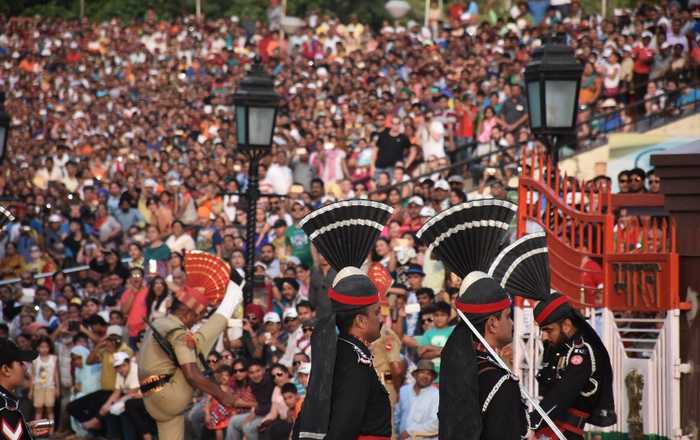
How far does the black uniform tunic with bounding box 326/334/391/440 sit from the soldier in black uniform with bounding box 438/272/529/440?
0.47 m

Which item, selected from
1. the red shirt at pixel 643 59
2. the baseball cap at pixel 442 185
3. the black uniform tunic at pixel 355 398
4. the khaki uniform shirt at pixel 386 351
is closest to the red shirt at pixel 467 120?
the red shirt at pixel 643 59

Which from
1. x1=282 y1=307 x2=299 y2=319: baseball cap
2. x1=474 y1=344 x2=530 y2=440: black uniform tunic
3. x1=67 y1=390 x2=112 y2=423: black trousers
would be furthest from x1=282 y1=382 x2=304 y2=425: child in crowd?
x1=474 y1=344 x2=530 y2=440: black uniform tunic

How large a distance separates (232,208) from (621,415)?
1175cm

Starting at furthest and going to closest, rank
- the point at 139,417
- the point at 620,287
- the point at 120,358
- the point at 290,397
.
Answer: the point at 120,358
the point at 139,417
the point at 290,397
the point at 620,287

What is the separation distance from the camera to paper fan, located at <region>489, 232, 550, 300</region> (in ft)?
27.2

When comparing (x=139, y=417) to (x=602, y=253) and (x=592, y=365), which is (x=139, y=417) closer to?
(x=602, y=253)

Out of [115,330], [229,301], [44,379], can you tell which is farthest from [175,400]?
[44,379]

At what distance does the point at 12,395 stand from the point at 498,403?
104 inches

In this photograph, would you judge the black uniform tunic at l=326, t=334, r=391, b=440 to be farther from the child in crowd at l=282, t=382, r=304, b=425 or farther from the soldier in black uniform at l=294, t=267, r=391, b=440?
the child in crowd at l=282, t=382, r=304, b=425

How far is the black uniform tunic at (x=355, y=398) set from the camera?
7.26 m

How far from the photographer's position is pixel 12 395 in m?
7.71

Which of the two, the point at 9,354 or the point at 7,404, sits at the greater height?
the point at 9,354

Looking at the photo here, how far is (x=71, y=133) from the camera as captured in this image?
31312 millimetres

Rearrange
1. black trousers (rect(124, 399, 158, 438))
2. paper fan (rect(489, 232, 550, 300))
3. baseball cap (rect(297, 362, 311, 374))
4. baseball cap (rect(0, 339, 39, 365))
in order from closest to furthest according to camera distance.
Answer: baseball cap (rect(0, 339, 39, 365)), paper fan (rect(489, 232, 550, 300)), baseball cap (rect(297, 362, 311, 374)), black trousers (rect(124, 399, 158, 438))
